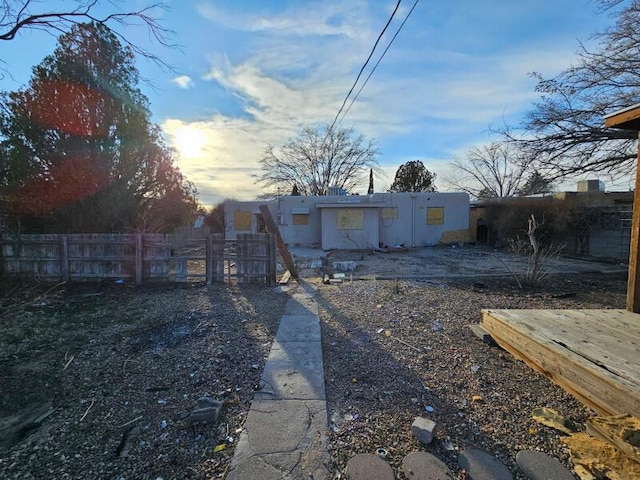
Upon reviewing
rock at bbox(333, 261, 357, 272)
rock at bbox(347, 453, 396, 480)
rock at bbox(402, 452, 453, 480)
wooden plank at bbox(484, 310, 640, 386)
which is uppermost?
wooden plank at bbox(484, 310, 640, 386)

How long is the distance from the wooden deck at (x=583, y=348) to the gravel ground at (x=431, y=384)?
0.15 meters

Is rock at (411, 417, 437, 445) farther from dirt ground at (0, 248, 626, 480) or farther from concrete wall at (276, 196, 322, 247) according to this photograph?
concrete wall at (276, 196, 322, 247)

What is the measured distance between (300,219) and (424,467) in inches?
643

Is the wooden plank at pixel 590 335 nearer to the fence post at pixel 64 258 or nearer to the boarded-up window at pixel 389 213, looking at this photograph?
the fence post at pixel 64 258

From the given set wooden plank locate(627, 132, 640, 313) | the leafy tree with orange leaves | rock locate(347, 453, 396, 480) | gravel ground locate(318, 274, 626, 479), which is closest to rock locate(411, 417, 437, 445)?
gravel ground locate(318, 274, 626, 479)

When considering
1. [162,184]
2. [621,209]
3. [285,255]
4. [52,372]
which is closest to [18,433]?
[52,372]

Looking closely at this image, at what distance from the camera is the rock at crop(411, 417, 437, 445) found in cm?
215

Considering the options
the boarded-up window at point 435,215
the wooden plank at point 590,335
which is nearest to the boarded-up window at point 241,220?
the boarded-up window at point 435,215

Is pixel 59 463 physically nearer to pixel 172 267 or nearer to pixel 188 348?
pixel 188 348

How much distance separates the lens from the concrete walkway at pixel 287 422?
191 centimetres

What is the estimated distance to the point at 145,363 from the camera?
3.46 m

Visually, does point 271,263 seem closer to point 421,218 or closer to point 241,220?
point 241,220

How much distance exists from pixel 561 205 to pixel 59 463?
57.4 feet

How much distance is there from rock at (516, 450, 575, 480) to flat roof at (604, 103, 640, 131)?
4.07 meters
